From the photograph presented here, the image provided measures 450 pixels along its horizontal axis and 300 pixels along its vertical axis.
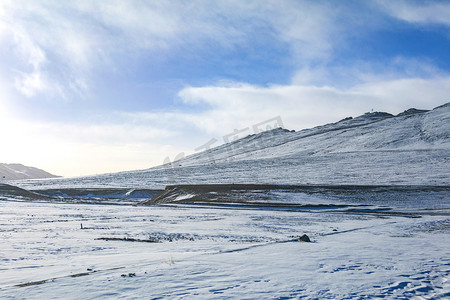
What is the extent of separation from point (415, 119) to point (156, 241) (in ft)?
522

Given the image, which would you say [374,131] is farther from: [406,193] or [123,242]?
[123,242]

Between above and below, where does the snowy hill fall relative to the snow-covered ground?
above

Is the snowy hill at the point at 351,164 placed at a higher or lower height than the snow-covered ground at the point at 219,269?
higher

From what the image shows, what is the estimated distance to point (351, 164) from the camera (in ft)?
326

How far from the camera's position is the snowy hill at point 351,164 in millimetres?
81875

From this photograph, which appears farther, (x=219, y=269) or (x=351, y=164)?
(x=351, y=164)

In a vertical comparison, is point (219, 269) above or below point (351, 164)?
below

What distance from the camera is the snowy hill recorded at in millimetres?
81875

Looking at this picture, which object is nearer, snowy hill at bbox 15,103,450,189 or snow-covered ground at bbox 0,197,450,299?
snow-covered ground at bbox 0,197,450,299

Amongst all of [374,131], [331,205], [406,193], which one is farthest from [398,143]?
[331,205]

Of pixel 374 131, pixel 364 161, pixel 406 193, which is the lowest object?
pixel 406 193

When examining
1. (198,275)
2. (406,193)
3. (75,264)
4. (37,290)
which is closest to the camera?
(37,290)

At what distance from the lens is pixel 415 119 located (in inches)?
6166

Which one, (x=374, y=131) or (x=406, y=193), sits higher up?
(x=374, y=131)
